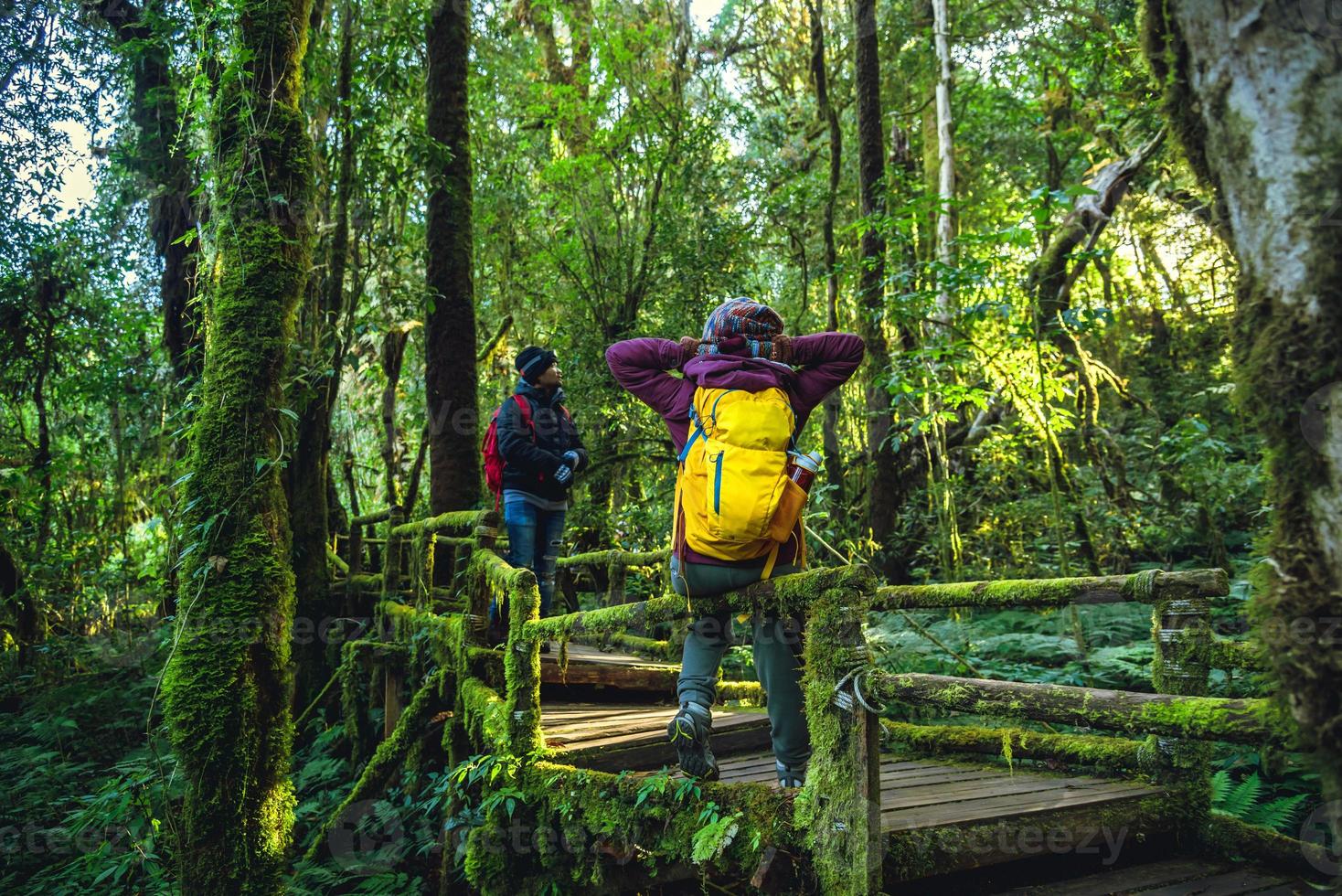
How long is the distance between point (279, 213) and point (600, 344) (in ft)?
27.5

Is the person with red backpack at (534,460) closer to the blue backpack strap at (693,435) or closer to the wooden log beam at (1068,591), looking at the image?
the blue backpack strap at (693,435)

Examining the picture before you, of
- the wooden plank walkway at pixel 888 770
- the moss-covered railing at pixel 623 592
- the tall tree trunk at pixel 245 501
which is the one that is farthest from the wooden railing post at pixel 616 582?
the tall tree trunk at pixel 245 501

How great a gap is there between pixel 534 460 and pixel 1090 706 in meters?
4.92

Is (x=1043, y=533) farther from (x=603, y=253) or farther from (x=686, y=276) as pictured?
(x=603, y=253)

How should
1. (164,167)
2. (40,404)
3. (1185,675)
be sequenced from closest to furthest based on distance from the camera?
(1185,675) < (164,167) < (40,404)

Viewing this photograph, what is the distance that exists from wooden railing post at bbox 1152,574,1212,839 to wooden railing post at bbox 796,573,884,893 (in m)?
1.81

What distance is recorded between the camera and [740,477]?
3561mm

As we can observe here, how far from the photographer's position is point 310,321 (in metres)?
9.71

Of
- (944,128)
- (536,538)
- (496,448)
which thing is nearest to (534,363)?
(496,448)

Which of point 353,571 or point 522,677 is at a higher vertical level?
point 353,571

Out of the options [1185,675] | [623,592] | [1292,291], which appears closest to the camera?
[1292,291]

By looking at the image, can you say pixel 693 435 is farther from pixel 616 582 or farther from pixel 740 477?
pixel 616 582

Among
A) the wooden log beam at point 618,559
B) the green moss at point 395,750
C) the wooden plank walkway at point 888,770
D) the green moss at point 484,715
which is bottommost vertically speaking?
the green moss at point 395,750

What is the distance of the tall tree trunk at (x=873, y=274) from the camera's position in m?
11.2
